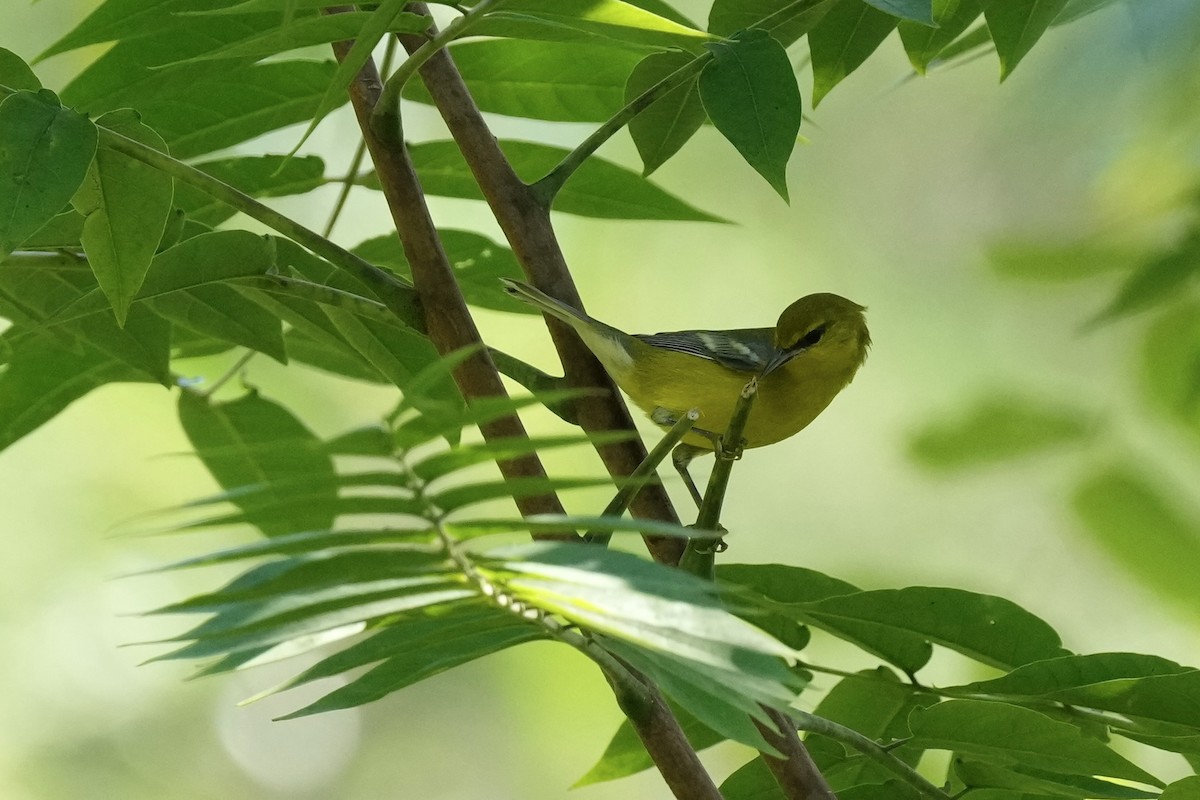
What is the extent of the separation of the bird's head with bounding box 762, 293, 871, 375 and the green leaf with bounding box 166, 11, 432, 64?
1447 mm

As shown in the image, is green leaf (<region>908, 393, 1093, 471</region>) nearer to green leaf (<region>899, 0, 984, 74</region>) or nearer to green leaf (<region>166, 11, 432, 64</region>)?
green leaf (<region>899, 0, 984, 74</region>)

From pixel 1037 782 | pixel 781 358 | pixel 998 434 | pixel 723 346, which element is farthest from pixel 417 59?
pixel 723 346

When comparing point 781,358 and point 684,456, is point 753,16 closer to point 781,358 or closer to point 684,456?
point 684,456

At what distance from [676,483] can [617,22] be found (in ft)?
7.10

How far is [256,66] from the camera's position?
0.94 meters

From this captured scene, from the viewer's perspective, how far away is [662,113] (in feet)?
2.80

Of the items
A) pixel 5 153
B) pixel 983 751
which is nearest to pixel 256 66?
pixel 5 153

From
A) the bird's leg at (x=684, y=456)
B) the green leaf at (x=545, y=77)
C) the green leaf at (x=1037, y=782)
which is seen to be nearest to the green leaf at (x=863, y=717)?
the green leaf at (x=1037, y=782)

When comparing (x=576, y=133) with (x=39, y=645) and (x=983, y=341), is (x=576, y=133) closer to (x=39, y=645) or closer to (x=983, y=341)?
(x=983, y=341)

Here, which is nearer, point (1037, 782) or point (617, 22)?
point (617, 22)

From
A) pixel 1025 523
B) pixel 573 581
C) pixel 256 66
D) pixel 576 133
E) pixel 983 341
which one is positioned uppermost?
pixel 576 133

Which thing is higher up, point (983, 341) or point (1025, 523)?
point (983, 341)

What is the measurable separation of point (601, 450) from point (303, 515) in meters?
0.37

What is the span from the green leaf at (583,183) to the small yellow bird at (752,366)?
0.88 meters
